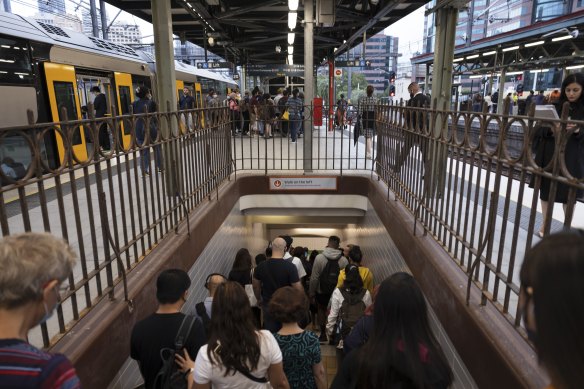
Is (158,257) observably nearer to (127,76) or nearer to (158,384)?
(158,384)

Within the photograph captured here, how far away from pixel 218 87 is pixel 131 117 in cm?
1990

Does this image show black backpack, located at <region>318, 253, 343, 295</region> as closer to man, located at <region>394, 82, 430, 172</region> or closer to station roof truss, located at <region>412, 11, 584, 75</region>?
man, located at <region>394, 82, 430, 172</region>

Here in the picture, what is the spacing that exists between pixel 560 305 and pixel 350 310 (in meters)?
3.66

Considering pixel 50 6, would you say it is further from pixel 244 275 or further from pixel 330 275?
pixel 330 275

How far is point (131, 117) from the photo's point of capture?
10.3 feet

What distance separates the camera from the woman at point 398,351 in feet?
5.64

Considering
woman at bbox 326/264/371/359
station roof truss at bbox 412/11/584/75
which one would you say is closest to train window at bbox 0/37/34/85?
woman at bbox 326/264/371/359

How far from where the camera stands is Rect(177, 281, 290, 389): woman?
2164 millimetres

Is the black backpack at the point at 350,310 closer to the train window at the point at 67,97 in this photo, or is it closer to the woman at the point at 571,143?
the woman at the point at 571,143

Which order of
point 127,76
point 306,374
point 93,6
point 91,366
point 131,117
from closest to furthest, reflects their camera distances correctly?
1. point 91,366
2. point 306,374
3. point 131,117
4. point 127,76
5. point 93,6

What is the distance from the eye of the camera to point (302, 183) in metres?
7.98

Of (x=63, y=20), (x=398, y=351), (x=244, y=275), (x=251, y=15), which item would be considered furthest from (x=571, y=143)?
(x=63, y=20)

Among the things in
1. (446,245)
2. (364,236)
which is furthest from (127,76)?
(446,245)

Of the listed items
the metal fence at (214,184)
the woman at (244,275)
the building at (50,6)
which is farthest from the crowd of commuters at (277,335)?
the building at (50,6)
